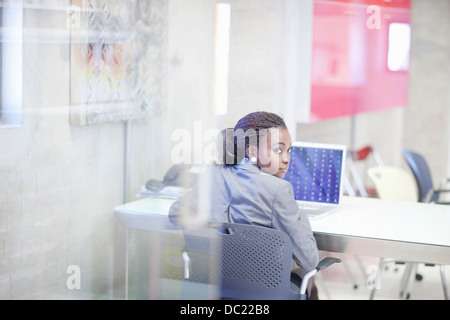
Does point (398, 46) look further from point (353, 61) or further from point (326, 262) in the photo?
point (326, 262)

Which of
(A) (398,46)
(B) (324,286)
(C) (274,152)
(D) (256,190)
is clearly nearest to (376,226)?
(C) (274,152)

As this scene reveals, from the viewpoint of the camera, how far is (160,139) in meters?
3.46

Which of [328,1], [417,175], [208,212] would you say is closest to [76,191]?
[208,212]

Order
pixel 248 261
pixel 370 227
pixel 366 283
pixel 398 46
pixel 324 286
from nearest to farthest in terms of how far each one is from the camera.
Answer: pixel 248 261 < pixel 370 227 < pixel 324 286 < pixel 366 283 < pixel 398 46

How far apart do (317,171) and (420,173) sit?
1.69m

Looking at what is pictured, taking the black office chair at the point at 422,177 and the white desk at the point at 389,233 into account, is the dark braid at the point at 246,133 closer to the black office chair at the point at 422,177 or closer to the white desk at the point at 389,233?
the white desk at the point at 389,233

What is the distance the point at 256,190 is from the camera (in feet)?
7.93

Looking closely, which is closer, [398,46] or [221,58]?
[221,58]

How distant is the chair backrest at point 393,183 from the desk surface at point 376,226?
77cm

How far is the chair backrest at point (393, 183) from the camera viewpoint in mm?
4098

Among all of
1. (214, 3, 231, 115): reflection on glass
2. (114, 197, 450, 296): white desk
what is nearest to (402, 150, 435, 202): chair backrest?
(114, 197, 450, 296): white desk

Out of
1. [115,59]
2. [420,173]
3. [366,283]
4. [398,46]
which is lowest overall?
[366,283]

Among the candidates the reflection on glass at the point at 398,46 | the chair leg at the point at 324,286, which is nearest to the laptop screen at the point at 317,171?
the chair leg at the point at 324,286

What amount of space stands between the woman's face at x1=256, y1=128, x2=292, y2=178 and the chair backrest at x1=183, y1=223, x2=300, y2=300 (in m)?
0.34
